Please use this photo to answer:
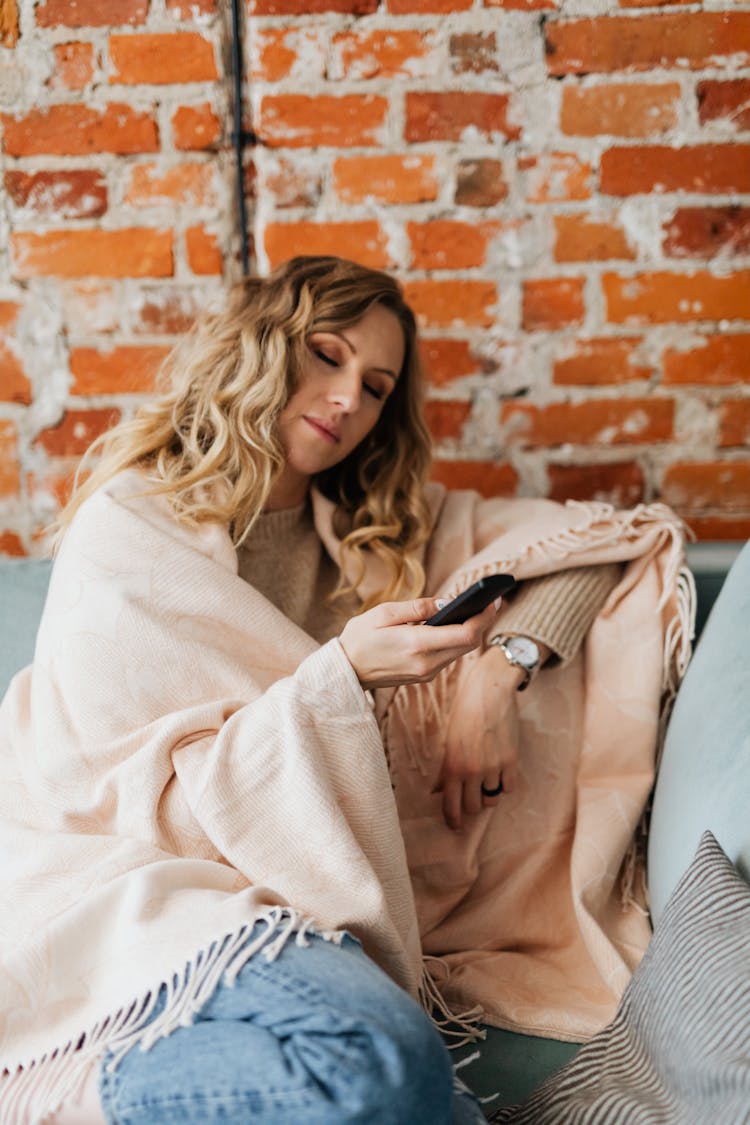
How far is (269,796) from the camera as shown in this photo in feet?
3.50

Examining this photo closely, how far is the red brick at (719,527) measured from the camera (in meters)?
1.75

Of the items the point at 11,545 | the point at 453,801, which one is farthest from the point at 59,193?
the point at 453,801

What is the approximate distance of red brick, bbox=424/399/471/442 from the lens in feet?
5.67

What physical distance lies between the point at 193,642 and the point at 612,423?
33.6 inches

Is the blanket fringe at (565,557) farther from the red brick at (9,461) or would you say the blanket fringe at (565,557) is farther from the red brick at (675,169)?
the red brick at (9,461)

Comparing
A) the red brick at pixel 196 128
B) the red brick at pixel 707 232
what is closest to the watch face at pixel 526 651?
the red brick at pixel 707 232

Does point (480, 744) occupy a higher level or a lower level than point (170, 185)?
lower

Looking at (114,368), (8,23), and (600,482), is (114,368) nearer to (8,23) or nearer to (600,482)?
(8,23)

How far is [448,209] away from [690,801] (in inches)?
38.9

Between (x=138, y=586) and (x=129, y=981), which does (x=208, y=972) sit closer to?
(x=129, y=981)

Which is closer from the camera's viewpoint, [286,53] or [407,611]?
[407,611]

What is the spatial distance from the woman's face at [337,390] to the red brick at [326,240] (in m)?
0.23

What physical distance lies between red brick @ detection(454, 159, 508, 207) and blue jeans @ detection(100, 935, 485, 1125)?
3.95 ft

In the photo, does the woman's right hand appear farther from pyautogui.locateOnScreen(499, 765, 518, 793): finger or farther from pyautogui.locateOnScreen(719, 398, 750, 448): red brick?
pyautogui.locateOnScreen(719, 398, 750, 448): red brick
